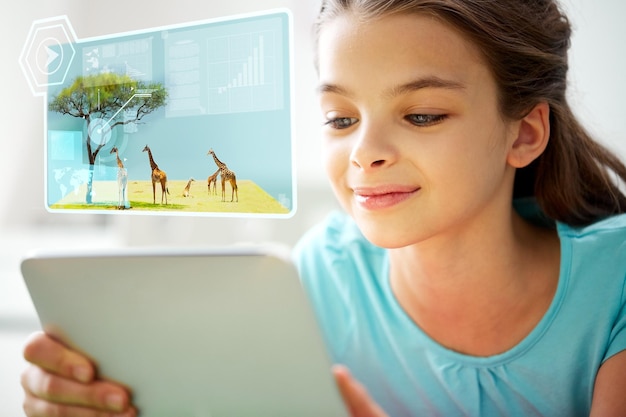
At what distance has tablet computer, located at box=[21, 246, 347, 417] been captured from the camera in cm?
53

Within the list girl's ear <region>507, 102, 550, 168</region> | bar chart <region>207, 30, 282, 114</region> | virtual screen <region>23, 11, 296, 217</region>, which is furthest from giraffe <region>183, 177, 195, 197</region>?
girl's ear <region>507, 102, 550, 168</region>

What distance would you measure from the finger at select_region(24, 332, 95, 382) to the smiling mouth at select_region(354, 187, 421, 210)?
0.36 meters

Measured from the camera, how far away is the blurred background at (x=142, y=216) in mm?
814

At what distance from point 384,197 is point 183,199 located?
1.35ft

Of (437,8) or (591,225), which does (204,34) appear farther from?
(591,225)

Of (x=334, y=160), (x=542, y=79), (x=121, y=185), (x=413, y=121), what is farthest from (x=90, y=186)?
(x=542, y=79)

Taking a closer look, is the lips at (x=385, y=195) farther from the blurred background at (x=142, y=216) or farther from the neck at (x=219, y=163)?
the neck at (x=219, y=163)

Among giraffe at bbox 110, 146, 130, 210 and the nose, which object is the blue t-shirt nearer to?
the nose

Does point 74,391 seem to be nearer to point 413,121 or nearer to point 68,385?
point 68,385

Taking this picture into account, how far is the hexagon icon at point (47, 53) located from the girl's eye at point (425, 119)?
0.69 m

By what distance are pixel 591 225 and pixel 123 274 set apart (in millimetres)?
623

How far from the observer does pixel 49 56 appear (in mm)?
1190

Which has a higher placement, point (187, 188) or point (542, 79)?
point (542, 79)

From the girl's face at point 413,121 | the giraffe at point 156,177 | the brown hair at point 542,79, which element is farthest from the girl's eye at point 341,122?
the giraffe at point 156,177
